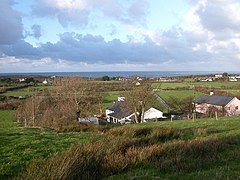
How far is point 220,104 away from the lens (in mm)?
72500

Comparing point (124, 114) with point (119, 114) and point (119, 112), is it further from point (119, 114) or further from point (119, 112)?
point (119, 112)

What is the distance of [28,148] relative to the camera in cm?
1363

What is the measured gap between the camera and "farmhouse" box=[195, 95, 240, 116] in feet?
234

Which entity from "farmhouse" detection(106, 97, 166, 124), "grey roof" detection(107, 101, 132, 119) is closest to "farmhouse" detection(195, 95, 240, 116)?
"farmhouse" detection(106, 97, 166, 124)

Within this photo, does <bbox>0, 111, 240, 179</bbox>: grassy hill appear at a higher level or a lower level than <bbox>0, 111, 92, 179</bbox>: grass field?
higher

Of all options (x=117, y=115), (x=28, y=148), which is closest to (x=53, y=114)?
(x=117, y=115)

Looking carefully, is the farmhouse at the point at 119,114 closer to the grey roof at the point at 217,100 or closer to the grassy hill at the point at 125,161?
the grey roof at the point at 217,100

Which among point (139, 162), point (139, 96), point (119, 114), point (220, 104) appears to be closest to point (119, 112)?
point (119, 114)

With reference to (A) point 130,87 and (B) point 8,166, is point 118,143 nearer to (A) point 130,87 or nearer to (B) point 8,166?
(B) point 8,166

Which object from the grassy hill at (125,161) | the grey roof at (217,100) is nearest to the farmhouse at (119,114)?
the grey roof at (217,100)

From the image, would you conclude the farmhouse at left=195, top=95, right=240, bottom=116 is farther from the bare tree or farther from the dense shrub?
the dense shrub

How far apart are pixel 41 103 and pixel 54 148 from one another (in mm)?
41115

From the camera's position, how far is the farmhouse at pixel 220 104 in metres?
71.4

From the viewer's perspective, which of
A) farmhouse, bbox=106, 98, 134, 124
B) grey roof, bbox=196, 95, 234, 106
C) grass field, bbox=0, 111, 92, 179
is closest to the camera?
grass field, bbox=0, 111, 92, 179
